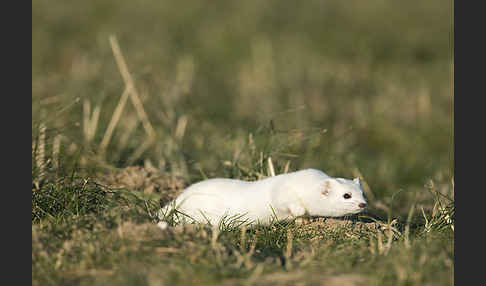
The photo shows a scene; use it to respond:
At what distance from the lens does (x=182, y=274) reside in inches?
121

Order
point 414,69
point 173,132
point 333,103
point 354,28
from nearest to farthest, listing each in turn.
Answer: point 173,132, point 333,103, point 414,69, point 354,28

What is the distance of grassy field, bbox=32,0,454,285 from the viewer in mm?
3303

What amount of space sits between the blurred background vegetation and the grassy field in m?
0.03

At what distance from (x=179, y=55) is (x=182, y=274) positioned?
24.1 feet

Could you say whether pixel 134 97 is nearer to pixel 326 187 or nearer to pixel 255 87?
pixel 326 187

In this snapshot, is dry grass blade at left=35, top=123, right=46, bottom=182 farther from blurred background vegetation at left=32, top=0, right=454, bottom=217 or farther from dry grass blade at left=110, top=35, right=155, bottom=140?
dry grass blade at left=110, top=35, right=155, bottom=140

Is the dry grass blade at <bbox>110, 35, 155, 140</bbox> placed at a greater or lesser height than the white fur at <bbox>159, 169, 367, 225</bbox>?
greater

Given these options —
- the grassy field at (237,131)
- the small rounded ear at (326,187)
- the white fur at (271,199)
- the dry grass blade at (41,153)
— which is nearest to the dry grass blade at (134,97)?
the grassy field at (237,131)

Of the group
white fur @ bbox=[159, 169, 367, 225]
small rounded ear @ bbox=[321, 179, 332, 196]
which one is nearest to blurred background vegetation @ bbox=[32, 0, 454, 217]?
white fur @ bbox=[159, 169, 367, 225]

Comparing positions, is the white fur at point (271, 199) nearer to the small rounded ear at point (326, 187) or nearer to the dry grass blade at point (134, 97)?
the small rounded ear at point (326, 187)

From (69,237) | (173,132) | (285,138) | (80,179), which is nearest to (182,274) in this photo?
(69,237)

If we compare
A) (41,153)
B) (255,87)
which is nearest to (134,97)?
(41,153)

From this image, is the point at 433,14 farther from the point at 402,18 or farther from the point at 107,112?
the point at 107,112

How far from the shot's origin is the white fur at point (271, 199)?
13.3 feet
